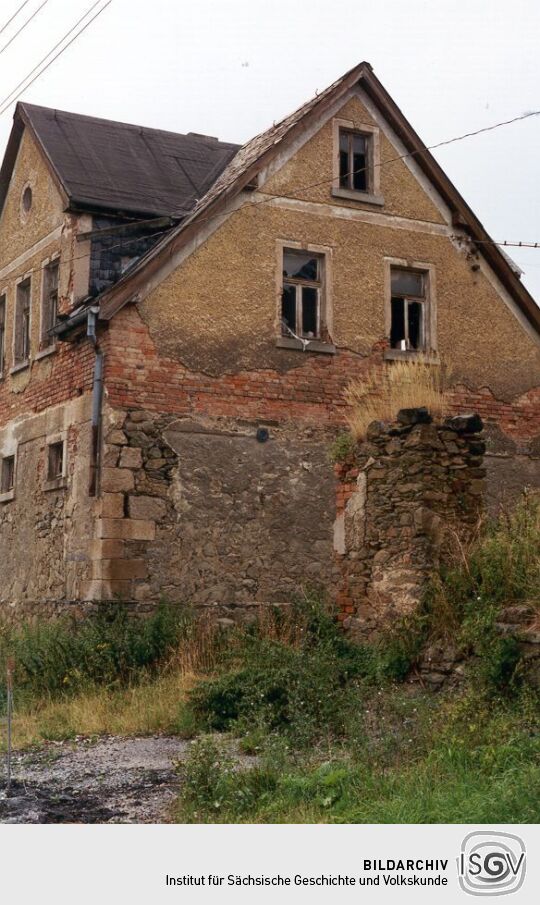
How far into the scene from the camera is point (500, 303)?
61.9 feet

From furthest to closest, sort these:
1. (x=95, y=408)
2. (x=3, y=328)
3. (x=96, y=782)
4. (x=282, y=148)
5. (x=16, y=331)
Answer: (x=3, y=328), (x=16, y=331), (x=282, y=148), (x=95, y=408), (x=96, y=782)

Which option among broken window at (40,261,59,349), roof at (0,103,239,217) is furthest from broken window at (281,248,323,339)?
broken window at (40,261,59,349)

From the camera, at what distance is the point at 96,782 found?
902cm

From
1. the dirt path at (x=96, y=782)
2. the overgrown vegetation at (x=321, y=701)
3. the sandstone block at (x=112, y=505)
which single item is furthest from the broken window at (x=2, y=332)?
the dirt path at (x=96, y=782)

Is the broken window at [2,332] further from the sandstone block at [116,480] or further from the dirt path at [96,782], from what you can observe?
the dirt path at [96,782]

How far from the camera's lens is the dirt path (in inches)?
310

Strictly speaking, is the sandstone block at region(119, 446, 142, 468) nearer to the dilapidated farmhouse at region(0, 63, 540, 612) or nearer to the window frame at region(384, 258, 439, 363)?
the dilapidated farmhouse at region(0, 63, 540, 612)

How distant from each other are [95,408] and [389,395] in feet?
12.8

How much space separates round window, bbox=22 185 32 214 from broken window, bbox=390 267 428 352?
6.07 metres

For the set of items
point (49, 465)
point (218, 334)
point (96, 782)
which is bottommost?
point (96, 782)

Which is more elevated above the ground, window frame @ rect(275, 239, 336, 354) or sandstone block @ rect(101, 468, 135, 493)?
window frame @ rect(275, 239, 336, 354)

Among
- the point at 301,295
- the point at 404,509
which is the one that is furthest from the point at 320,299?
the point at 404,509

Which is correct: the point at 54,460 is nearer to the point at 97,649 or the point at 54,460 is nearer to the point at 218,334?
the point at 218,334

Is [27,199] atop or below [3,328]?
atop
